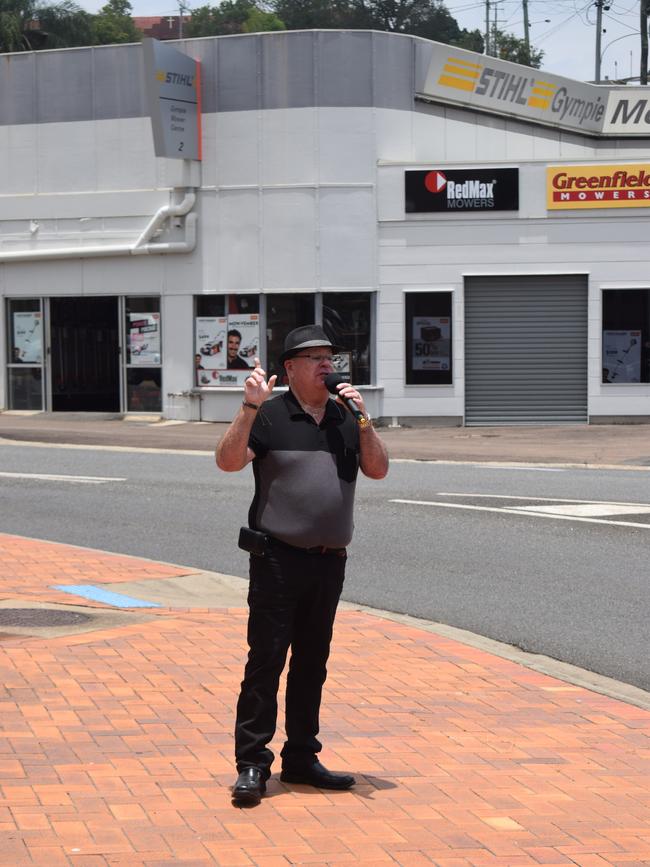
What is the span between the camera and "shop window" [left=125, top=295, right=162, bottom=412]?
28.9 meters

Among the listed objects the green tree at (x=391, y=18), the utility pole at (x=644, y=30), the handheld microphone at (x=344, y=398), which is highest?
the green tree at (x=391, y=18)

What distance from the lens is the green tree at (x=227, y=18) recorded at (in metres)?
109

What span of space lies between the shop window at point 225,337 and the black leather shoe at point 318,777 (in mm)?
22354

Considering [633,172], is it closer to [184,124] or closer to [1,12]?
[184,124]

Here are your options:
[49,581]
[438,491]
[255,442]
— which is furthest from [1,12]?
[255,442]

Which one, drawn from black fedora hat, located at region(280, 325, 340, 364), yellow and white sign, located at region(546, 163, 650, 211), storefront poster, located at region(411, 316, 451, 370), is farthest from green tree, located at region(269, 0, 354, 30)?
black fedora hat, located at region(280, 325, 340, 364)

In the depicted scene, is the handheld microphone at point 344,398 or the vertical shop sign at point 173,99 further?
the vertical shop sign at point 173,99

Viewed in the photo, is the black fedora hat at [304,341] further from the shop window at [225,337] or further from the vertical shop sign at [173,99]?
the shop window at [225,337]

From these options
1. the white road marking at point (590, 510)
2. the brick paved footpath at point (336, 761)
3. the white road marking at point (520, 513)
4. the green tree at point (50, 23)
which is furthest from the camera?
the green tree at point (50, 23)

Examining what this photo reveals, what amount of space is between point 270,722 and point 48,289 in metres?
25.0

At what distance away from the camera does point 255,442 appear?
567 cm

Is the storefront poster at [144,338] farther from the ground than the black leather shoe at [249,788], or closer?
farther from the ground

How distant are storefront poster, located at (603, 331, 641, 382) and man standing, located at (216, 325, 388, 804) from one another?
22615 mm

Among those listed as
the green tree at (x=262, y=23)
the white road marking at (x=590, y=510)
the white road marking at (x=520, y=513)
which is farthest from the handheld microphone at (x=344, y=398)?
the green tree at (x=262, y=23)
